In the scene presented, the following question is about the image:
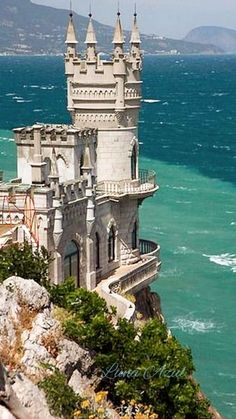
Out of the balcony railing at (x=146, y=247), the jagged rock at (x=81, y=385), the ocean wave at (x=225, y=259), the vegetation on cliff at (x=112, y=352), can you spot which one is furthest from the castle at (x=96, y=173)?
the ocean wave at (x=225, y=259)

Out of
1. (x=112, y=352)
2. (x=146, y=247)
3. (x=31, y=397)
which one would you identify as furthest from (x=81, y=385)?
(x=146, y=247)

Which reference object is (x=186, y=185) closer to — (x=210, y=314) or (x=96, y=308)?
(x=210, y=314)

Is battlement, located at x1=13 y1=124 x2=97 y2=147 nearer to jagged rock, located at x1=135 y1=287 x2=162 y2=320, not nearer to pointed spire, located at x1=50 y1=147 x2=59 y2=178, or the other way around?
pointed spire, located at x1=50 y1=147 x2=59 y2=178

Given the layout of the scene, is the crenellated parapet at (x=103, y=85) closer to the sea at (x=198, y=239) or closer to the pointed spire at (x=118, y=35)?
the pointed spire at (x=118, y=35)

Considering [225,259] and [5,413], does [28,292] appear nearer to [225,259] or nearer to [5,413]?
[5,413]

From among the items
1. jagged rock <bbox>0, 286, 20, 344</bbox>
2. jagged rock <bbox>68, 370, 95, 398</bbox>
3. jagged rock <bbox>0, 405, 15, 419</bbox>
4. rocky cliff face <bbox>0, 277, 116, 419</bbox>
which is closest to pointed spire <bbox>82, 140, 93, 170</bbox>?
rocky cliff face <bbox>0, 277, 116, 419</bbox>
